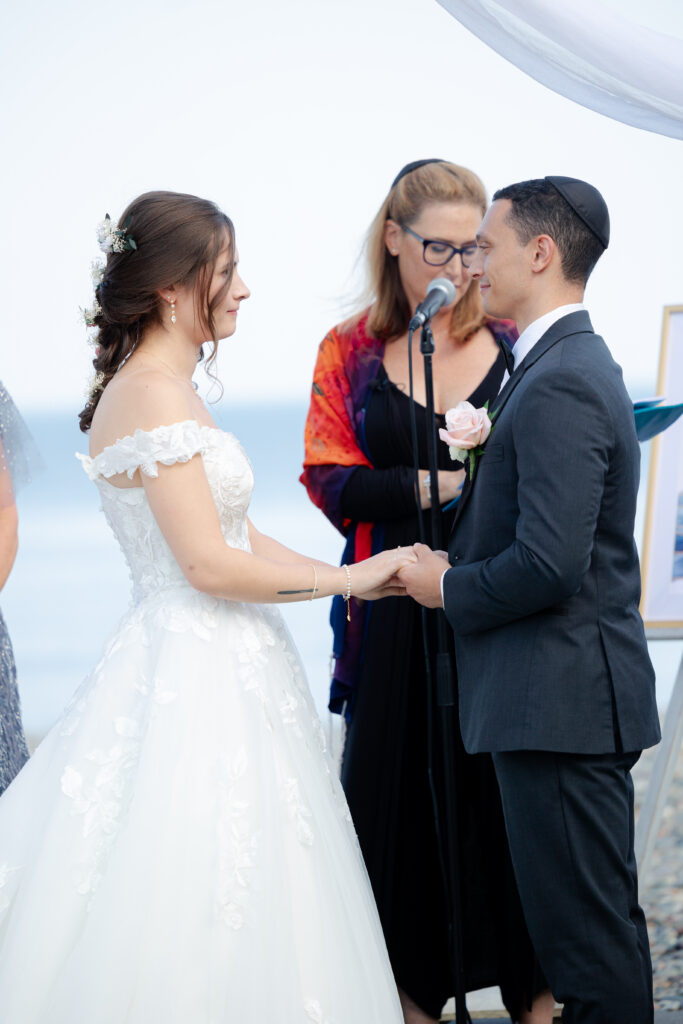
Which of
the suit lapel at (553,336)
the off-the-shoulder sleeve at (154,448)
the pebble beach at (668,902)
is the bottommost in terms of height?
the pebble beach at (668,902)

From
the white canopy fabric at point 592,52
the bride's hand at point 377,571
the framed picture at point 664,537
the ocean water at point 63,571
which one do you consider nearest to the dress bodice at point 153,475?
the bride's hand at point 377,571

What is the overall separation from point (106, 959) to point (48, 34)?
9.47 ft

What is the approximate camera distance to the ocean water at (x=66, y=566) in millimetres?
3760

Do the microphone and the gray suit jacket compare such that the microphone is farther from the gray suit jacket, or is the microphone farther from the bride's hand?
the bride's hand

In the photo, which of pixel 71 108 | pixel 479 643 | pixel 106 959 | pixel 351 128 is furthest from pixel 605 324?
pixel 106 959

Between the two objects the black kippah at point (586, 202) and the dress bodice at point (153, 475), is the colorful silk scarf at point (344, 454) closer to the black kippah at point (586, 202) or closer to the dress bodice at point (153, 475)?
the dress bodice at point (153, 475)

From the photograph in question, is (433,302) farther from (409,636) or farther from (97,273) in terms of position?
(409,636)

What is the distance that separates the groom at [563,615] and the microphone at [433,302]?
12cm

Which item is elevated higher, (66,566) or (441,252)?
(441,252)

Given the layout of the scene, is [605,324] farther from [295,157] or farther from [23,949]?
[23,949]

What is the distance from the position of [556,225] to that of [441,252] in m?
0.67

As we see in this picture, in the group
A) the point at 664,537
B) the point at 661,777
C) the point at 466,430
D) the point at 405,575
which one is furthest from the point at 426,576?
the point at 664,537

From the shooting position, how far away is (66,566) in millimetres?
3857

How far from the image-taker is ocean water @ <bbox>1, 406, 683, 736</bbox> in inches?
148
